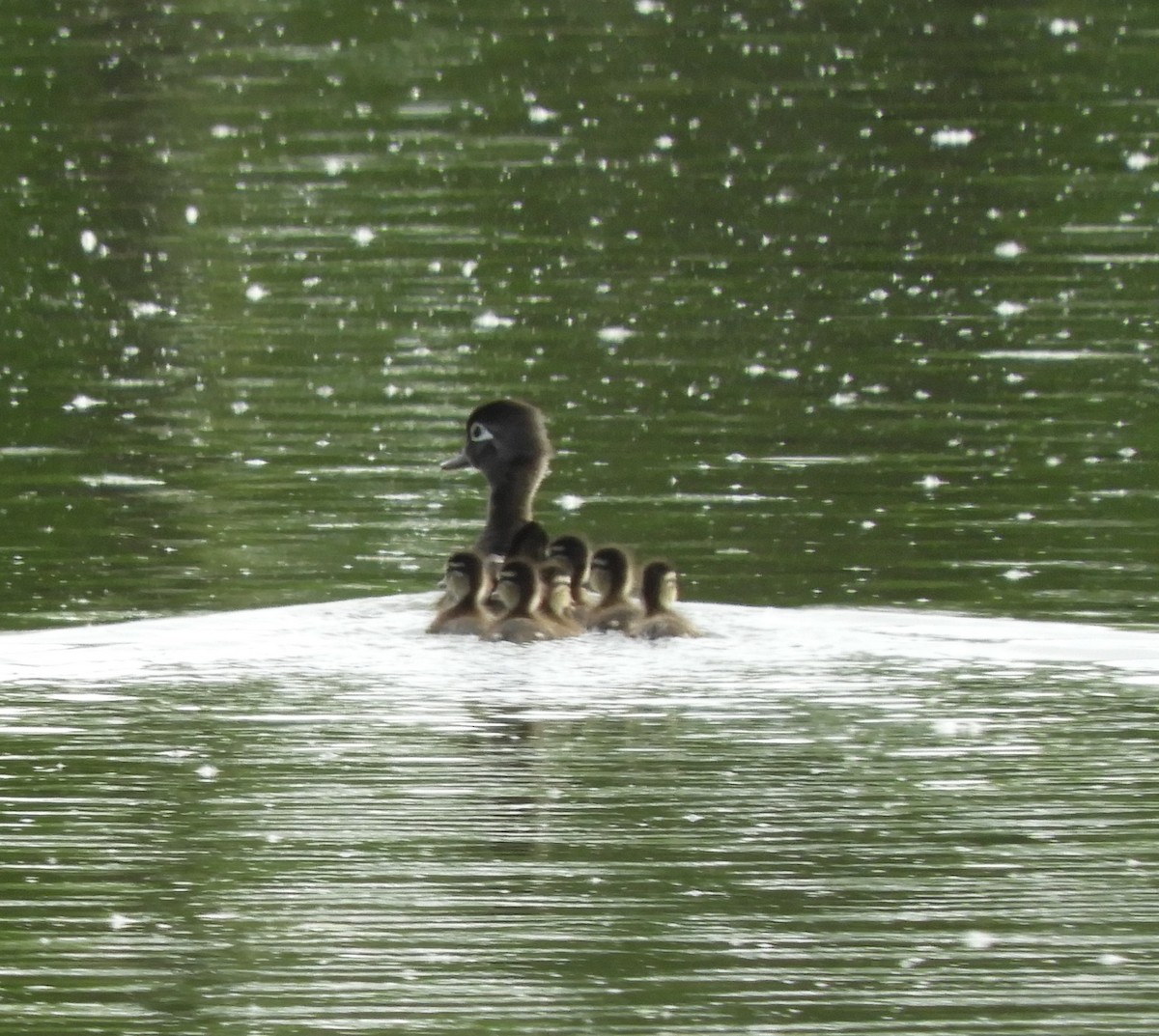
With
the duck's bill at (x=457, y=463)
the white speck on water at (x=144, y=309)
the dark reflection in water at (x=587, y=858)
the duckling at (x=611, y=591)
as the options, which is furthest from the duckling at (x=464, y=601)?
the white speck on water at (x=144, y=309)

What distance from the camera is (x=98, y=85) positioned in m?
25.2

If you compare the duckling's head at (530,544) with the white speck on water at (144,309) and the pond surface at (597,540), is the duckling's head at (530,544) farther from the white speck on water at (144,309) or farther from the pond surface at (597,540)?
the white speck on water at (144,309)

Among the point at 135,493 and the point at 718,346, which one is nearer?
the point at 135,493

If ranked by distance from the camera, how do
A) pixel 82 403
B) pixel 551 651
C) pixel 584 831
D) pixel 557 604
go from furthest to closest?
pixel 82 403
pixel 557 604
pixel 551 651
pixel 584 831

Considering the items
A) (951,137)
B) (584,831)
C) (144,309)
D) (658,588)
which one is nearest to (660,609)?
(658,588)

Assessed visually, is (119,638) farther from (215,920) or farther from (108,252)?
(108,252)

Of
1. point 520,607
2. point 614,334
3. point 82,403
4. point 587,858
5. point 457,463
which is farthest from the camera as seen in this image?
point 614,334

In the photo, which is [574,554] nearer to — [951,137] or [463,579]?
[463,579]

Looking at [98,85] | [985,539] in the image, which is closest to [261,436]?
[985,539]

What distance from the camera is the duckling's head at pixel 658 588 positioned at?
9.33m

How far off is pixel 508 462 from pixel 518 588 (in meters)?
1.39

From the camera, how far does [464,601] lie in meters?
9.33

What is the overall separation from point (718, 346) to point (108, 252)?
4.88 metres

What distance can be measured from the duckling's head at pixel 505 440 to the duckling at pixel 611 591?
83 cm
